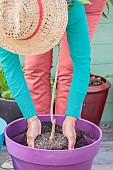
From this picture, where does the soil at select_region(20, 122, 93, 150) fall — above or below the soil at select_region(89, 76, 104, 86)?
above

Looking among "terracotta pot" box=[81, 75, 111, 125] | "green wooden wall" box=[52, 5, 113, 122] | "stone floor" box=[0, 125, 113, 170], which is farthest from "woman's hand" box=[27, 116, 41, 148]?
"green wooden wall" box=[52, 5, 113, 122]

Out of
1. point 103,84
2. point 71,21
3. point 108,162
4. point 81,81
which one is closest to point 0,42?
point 71,21

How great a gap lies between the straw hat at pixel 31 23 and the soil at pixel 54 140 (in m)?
0.40

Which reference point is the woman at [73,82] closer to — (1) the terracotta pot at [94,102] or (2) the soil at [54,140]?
(2) the soil at [54,140]

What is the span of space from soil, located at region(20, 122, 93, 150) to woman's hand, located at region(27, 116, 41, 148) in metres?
0.02

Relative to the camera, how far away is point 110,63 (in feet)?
8.25

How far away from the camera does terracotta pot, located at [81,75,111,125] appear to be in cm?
228

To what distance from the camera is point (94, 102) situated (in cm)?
230

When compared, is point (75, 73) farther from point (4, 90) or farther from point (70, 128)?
point (4, 90)

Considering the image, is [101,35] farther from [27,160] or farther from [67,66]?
[27,160]

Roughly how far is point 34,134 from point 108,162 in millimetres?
605

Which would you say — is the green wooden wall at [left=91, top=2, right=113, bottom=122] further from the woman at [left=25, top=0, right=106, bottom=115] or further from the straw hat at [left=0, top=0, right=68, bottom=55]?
the straw hat at [left=0, top=0, right=68, bottom=55]

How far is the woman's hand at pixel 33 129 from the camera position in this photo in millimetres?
1520

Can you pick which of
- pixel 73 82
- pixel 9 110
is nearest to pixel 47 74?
pixel 73 82
